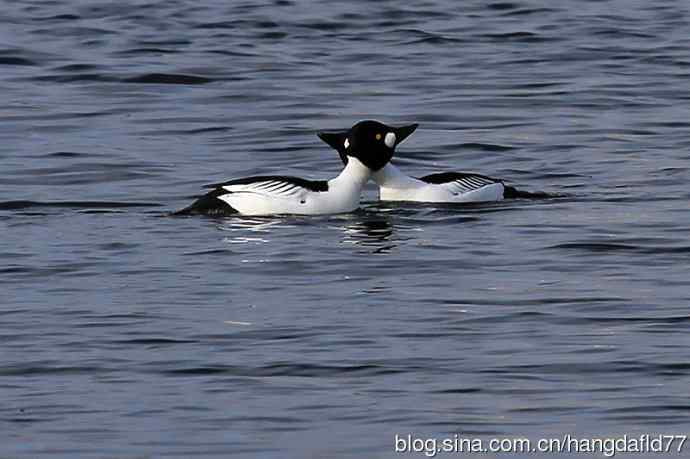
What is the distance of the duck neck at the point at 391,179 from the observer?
61.4ft

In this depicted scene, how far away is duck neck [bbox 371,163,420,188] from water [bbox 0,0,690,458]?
326mm

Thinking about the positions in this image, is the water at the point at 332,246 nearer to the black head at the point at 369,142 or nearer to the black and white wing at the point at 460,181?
the black and white wing at the point at 460,181

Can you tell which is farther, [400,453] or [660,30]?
[660,30]

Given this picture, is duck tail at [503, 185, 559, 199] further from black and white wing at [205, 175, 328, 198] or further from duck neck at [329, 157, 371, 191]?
black and white wing at [205, 175, 328, 198]

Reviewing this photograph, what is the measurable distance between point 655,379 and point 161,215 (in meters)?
7.01

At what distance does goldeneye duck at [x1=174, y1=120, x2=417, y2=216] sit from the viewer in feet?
58.1

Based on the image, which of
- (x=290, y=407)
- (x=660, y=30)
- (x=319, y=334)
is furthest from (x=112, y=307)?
(x=660, y=30)

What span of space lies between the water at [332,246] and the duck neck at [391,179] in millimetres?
326

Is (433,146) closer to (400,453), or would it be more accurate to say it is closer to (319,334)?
(319,334)

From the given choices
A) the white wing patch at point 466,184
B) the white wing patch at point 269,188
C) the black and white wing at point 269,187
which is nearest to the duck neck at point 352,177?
the black and white wing at point 269,187

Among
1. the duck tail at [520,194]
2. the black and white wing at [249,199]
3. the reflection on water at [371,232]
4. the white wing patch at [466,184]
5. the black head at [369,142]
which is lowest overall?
the duck tail at [520,194]

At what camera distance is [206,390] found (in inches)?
457

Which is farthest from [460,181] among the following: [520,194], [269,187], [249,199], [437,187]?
[249,199]

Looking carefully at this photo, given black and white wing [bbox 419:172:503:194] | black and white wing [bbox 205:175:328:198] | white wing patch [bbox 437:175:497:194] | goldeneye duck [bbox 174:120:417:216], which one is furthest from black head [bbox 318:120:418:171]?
black and white wing [bbox 205:175:328:198]
